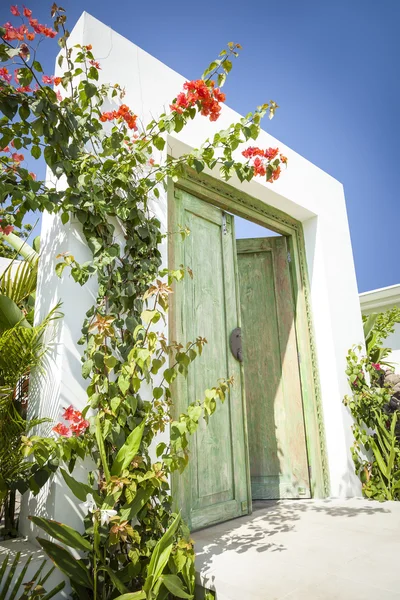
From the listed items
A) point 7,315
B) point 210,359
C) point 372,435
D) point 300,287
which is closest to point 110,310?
point 7,315

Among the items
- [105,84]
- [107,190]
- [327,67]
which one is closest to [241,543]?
[107,190]

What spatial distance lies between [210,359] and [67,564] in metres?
1.72

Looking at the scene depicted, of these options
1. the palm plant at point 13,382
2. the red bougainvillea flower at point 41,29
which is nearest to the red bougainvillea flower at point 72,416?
the palm plant at point 13,382

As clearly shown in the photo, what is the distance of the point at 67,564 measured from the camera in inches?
63.6

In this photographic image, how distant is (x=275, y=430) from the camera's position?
392 cm

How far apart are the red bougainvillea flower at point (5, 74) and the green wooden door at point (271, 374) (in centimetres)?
276

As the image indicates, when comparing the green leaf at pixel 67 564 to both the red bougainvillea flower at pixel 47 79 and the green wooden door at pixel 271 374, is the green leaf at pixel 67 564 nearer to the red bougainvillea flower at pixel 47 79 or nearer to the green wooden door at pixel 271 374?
the red bougainvillea flower at pixel 47 79

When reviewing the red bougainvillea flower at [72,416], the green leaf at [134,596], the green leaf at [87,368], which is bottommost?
the green leaf at [134,596]

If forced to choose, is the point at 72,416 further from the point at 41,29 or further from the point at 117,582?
the point at 41,29

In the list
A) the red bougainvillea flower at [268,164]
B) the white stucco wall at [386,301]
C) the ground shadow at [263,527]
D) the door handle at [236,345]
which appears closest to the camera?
the ground shadow at [263,527]

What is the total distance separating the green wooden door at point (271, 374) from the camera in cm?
377

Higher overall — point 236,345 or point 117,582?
point 236,345

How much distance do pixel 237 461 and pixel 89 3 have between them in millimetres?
3537

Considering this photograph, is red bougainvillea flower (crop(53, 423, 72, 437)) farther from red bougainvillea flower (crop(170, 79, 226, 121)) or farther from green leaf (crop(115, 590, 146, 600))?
red bougainvillea flower (crop(170, 79, 226, 121))
